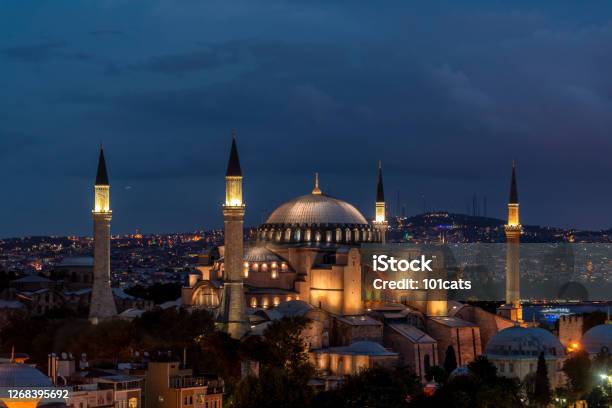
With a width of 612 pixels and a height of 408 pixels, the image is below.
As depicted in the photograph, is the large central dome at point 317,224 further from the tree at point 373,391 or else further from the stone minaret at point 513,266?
the tree at point 373,391

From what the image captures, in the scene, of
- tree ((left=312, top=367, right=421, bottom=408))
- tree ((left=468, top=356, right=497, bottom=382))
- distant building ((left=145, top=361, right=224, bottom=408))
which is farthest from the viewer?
tree ((left=468, top=356, right=497, bottom=382))

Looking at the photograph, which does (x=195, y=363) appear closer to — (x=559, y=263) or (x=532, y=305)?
(x=559, y=263)

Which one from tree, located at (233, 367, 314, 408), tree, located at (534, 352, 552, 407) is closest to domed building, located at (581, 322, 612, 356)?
tree, located at (534, 352, 552, 407)

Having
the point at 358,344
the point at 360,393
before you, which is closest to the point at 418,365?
the point at 358,344

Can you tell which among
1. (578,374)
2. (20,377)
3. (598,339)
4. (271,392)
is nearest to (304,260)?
(598,339)

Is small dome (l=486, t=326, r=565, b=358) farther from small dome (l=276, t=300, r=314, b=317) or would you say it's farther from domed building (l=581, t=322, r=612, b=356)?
small dome (l=276, t=300, r=314, b=317)

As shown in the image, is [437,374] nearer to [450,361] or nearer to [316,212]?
[450,361]
